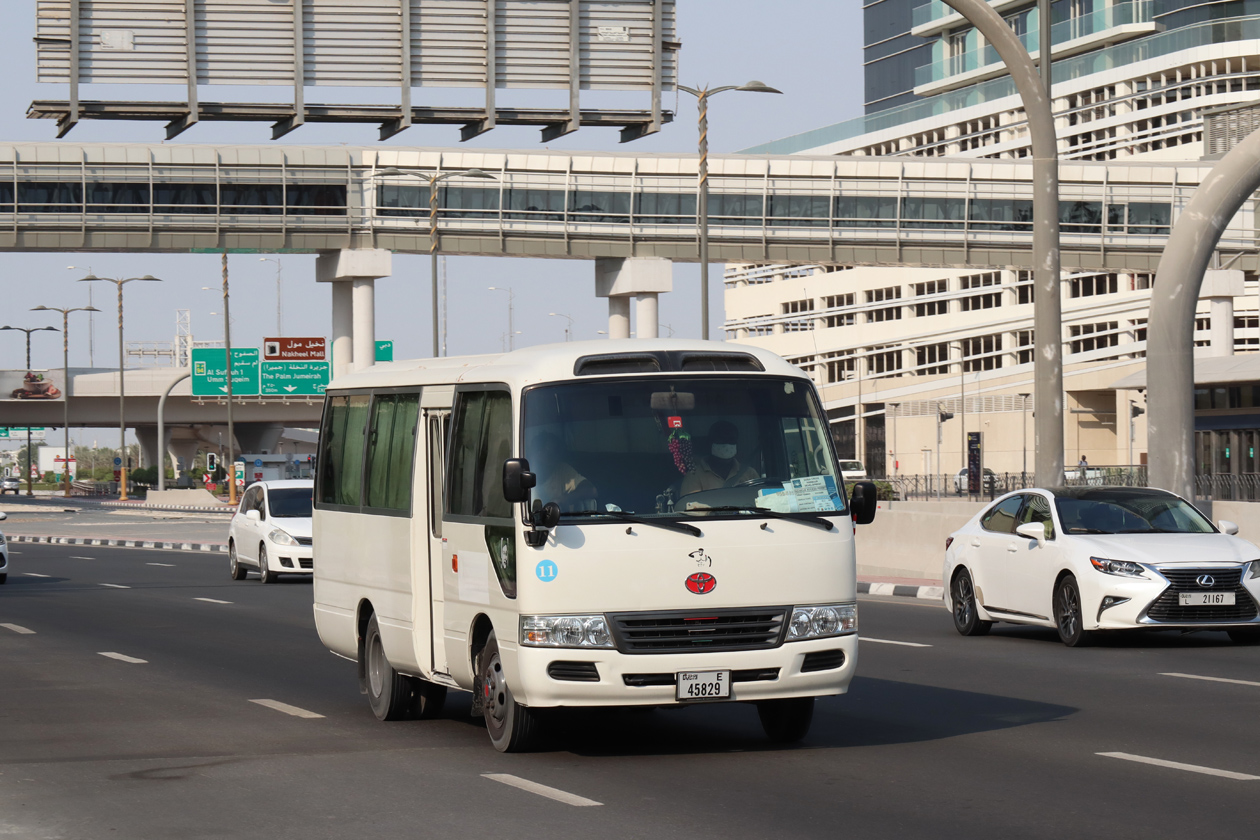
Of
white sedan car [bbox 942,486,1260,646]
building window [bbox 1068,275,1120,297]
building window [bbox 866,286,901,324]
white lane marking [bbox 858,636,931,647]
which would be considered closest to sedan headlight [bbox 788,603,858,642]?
white sedan car [bbox 942,486,1260,646]

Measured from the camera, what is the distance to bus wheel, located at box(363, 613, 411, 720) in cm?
1195

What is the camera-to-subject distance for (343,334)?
68.0 metres

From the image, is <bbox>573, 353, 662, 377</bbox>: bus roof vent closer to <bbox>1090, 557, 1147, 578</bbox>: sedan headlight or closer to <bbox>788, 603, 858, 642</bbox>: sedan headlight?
<bbox>788, 603, 858, 642</bbox>: sedan headlight

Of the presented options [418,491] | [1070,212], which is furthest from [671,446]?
[1070,212]

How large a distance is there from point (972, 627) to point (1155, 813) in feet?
33.8

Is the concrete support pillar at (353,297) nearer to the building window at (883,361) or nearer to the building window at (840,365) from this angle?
the building window at (883,361)

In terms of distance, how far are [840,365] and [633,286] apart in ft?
205

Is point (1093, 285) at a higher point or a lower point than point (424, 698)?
higher

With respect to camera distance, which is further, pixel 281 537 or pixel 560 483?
pixel 281 537

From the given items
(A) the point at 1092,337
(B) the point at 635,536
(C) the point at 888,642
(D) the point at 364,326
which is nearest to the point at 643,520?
(B) the point at 635,536

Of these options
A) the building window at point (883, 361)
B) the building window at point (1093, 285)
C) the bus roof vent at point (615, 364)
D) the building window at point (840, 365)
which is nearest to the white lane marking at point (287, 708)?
the bus roof vent at point (615, 364)

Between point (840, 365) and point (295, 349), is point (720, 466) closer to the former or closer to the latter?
point (295, 349)

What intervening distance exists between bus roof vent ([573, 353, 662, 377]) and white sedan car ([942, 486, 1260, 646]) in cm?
743

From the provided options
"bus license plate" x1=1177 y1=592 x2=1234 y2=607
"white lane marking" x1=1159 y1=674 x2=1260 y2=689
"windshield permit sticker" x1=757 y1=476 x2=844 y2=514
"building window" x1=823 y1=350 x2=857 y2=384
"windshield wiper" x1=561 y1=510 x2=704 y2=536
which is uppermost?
"building window" x1=823 y1=350 x2=857 y2=384
